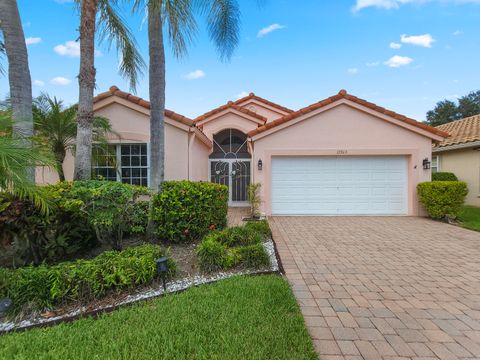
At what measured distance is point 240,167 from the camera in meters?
14.1

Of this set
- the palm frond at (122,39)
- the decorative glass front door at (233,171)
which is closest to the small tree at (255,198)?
the decorative glass front door at (233,171)

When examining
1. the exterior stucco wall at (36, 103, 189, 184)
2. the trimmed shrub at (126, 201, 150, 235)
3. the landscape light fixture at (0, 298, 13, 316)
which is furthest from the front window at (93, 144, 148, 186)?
the landscape light fixture at (0, 298, 13, 316)

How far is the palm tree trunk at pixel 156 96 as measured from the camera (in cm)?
668

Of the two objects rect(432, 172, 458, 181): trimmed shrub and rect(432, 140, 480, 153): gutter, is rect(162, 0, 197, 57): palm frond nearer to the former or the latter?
rect(432, 172, 458, 181): trimmed shrub

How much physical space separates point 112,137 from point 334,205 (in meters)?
9.76

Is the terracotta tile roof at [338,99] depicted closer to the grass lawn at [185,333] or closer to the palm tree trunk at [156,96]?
the palm tree trunk at [156,96]

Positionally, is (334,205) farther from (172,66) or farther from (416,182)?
(172,66)

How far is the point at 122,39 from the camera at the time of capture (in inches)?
345

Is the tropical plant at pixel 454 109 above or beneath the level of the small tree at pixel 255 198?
above

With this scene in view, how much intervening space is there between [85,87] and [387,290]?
8.18m

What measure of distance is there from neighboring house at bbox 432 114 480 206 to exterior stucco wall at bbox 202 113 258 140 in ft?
32.2

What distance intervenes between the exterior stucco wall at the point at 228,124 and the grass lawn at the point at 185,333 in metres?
11.8

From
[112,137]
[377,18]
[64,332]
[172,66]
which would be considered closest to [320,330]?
[64,332]

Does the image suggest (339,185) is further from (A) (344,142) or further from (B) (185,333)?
(B) (185,333)
